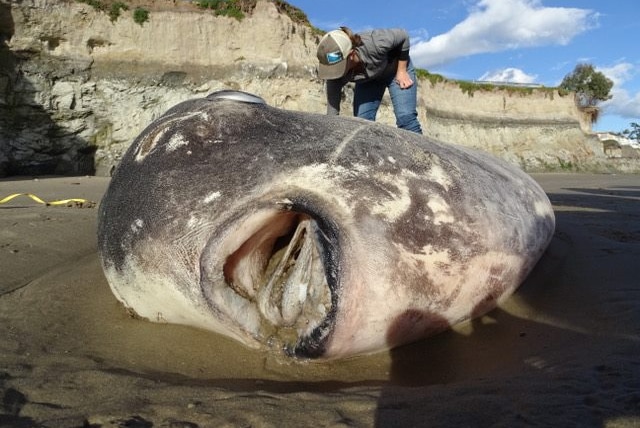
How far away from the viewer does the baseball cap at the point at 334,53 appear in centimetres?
402

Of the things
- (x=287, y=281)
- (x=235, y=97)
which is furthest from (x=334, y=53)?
(x=287, y=281)

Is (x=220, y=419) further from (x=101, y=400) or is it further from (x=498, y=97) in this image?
(x=498, y=97)

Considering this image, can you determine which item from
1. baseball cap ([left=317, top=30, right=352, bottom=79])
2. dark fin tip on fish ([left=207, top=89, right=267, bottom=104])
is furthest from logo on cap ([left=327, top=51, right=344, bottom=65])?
dark fin tip on fish ([left=207, top=89, right=267, bottom=104])

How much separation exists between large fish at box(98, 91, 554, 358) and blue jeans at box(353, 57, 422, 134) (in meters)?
2.13

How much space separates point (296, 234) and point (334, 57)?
2.29 meters

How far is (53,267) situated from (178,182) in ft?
5.27

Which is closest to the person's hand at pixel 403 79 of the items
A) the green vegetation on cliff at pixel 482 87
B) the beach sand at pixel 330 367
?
the beach sand at pixel 330 367

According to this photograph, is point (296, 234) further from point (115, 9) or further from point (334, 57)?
point (115, 9)

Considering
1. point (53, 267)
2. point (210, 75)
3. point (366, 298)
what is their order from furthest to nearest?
point (210, 75), point (53, 267), point (366, 298)

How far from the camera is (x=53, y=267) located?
3.23 metres

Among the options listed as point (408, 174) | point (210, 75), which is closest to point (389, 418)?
point (408, 174)

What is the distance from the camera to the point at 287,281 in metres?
2.15

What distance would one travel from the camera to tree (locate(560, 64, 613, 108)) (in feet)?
123

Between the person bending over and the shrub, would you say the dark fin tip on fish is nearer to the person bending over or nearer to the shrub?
the person bending over
